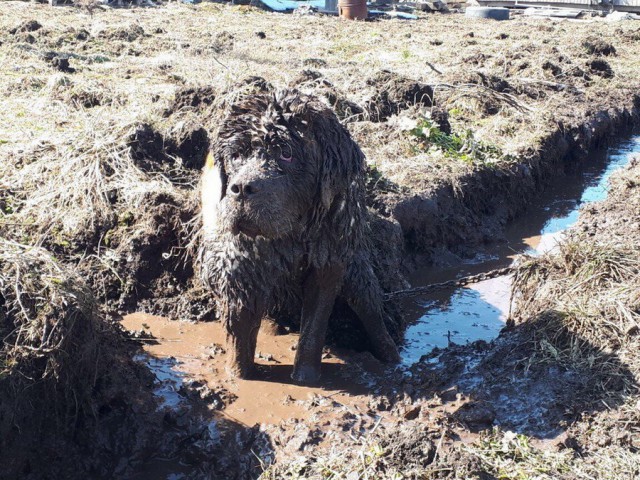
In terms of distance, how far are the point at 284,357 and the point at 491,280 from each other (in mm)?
2692

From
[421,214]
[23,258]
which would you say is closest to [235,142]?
[23,258]

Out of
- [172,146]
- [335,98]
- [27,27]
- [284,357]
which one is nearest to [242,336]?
[284,357]

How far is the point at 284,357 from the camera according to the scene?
226 inches

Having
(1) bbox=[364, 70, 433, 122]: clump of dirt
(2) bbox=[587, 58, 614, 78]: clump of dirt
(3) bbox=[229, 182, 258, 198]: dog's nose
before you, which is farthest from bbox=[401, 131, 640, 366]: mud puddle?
(2) bbox=[587, 58, 614, 78]: clump of dirt

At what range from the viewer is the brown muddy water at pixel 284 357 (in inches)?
197

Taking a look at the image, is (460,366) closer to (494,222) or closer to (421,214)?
(421,214)

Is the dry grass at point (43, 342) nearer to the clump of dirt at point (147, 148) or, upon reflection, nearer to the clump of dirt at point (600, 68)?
the clump of dirt at point (147, 148)

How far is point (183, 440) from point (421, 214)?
3.91 metres

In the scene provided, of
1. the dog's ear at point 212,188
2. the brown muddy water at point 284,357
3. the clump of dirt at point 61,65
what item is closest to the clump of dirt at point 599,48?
the brown muddy water at point 284,357

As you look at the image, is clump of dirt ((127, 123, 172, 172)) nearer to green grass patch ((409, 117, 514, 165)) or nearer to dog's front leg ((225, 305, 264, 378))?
dog's front leg ((225, 305, 264, 378))

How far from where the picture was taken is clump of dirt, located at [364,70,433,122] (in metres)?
10.5

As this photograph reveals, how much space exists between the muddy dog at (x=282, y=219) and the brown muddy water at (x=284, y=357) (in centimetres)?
18

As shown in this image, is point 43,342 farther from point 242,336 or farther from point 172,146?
point 172,146

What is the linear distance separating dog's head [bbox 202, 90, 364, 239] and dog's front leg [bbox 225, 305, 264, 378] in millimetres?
538
